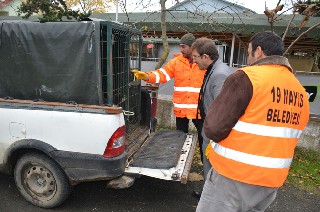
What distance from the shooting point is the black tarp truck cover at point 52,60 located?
3074mm

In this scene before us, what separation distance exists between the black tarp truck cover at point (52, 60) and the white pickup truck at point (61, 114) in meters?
0.01

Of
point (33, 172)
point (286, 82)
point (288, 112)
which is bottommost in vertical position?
point (33, 172)

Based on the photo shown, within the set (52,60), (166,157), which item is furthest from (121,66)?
(166,157)

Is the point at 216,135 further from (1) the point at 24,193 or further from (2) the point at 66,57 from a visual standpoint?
(1) the point at 24,193

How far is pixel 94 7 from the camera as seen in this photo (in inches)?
883

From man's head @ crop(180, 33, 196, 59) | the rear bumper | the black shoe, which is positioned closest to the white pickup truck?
the rear bumper

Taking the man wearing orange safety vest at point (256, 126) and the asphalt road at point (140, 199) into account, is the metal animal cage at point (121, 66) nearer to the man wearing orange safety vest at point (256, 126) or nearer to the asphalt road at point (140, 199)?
the asphalt road at point (140, 199)

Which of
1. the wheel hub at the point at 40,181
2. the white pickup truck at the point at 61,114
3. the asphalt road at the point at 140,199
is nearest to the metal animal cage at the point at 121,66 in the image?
the white pickup truck at the point at 61,114

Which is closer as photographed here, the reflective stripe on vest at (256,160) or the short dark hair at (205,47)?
the reflective stripe on vest at (256,160)

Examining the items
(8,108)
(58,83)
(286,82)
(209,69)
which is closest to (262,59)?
(286,82)

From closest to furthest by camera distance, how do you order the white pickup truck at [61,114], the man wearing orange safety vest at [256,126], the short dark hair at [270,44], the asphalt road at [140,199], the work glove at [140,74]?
the man wearing orange safety vest at [256,126] < the short dark hair at [270,44] < the white pickup truck at [61,114] < the asphalt road at [140,199] < the work glove at [140,74]

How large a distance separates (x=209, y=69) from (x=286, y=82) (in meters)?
1.53

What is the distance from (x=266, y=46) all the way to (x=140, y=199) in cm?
266

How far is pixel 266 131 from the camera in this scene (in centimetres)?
191
